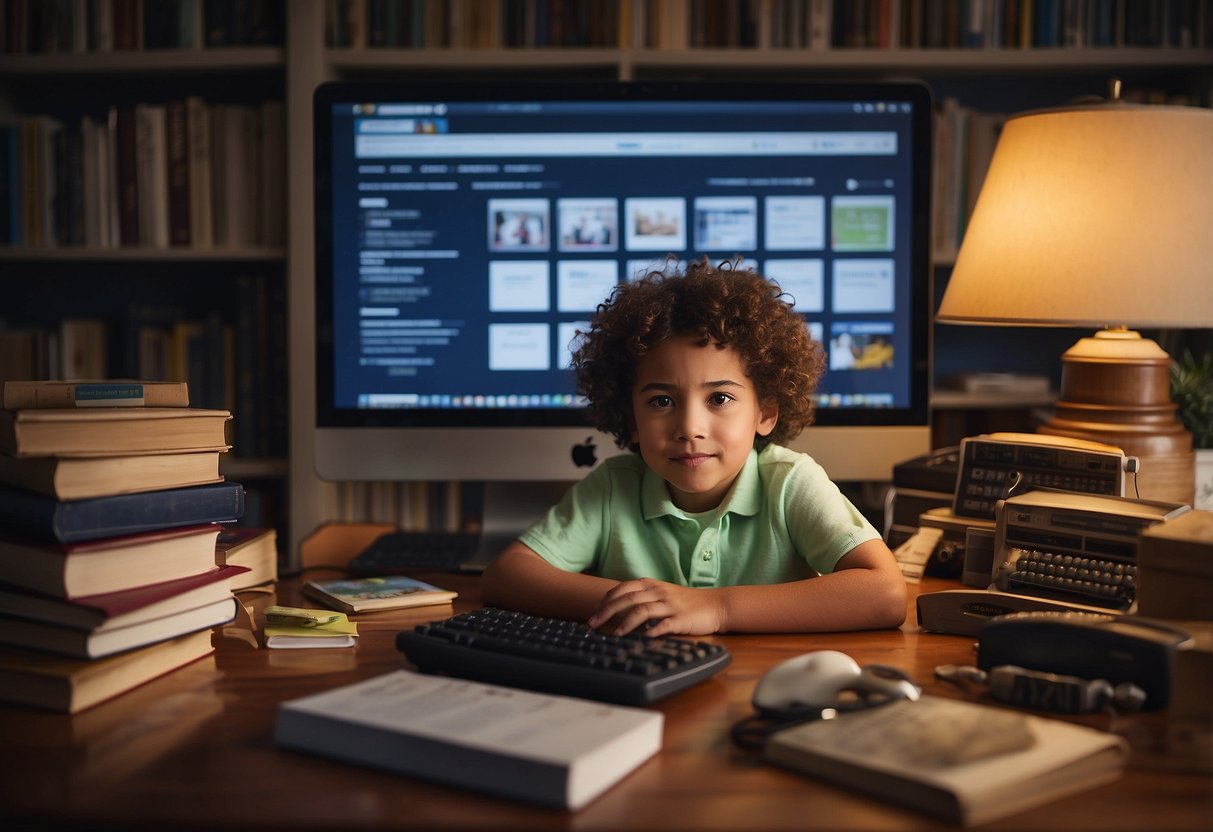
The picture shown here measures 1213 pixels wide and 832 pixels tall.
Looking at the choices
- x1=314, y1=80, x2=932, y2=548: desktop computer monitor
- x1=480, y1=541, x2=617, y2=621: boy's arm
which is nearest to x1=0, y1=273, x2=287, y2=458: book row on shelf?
x1=314, y1=80, x2=932, y2=548: desktop computer monitor

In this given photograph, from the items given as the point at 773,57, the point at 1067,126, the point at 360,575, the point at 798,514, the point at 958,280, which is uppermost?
the point at 773,57

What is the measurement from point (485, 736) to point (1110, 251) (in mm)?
968

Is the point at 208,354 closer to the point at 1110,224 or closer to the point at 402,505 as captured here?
the point at 402,505

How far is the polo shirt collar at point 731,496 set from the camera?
1261mm

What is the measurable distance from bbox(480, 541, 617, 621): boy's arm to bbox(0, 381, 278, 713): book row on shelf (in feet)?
0.95

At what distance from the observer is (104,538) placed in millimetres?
933

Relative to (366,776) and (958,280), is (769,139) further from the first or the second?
(366,776)

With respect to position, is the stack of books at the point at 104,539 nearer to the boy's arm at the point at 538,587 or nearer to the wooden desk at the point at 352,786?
the wooden desk at the point at 352,786

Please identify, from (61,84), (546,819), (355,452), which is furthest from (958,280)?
(61,84)

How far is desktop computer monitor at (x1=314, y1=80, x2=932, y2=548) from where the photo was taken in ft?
5.07

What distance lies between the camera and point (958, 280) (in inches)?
55.7

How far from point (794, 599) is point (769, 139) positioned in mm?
730

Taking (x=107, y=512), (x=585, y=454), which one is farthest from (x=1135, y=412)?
(x=107, y=512)

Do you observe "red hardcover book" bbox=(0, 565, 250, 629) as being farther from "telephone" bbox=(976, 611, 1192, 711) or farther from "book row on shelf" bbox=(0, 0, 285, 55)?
"book row on shelf" bbox=(0, 0, 285, 55)
